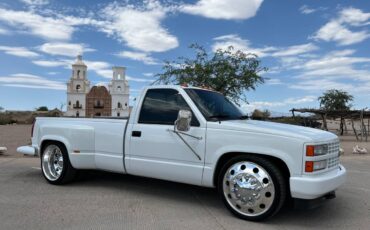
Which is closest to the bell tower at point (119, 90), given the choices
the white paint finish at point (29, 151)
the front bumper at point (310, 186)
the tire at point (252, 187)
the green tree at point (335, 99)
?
the green tree at point (335, 99)

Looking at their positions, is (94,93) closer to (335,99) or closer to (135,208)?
(335,99)

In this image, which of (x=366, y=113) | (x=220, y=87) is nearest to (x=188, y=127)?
(x=220, y=87)

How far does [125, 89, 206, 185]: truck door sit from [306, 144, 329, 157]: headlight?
1.47 m

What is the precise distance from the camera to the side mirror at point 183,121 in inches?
211

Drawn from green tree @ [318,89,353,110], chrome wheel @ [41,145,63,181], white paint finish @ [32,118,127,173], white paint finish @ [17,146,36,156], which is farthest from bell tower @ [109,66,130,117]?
white paint finish @ [32,118,127,173]

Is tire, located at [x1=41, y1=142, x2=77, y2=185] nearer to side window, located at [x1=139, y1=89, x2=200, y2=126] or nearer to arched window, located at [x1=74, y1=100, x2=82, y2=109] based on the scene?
side window, located at [x1=139, y1=89, x2=200, y2=126]

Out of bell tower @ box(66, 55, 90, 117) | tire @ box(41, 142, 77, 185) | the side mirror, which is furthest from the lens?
bell tower @ box(66, 55, 90, 117)

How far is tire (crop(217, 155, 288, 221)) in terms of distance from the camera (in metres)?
5.02

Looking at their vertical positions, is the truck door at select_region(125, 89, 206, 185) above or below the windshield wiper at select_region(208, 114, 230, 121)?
below

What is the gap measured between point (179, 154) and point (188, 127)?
469mm

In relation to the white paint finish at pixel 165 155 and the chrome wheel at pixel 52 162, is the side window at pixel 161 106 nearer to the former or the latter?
the white paint finish at pixel 165 155

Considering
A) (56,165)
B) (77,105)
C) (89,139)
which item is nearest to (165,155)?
(89,139)

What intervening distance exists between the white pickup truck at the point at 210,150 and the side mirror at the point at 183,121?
14 mm

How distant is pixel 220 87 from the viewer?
62.6 feet
